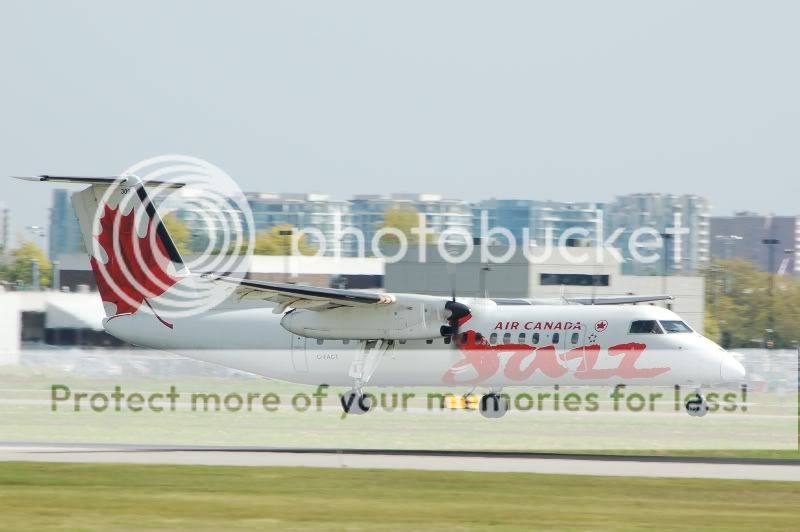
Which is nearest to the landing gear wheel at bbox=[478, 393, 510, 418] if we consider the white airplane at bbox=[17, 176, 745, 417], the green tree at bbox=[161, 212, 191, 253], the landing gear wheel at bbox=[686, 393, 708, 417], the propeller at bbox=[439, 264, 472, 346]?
the white airplane at bbox=[17, 176, 745, 417]

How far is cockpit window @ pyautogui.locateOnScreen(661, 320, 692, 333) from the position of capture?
29.5m

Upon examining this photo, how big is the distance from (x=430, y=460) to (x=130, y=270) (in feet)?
38.6

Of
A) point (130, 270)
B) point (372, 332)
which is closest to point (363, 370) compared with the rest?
point (372, 332)

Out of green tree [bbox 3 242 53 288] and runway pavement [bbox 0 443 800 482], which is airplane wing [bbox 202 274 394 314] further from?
green tree [bbox 3 242 53 288]

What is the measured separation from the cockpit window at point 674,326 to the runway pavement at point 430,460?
5.21 meters

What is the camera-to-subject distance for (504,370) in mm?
29922

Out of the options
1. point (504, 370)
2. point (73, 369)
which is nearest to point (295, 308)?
point (504, 370)

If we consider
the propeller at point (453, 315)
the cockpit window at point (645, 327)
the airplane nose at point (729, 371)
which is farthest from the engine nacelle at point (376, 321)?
the airplane nose at point (729, 371)

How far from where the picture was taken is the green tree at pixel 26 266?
12253cm

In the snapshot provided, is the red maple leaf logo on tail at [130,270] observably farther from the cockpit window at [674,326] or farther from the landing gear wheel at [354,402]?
the cockpit window at [674,326]

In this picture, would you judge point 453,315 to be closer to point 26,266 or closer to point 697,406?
point 697,406

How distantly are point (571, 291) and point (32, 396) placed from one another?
40456 mm

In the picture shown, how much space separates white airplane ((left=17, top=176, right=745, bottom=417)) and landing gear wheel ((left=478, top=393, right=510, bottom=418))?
4cm

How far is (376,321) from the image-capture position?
30.3 metres
